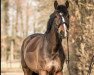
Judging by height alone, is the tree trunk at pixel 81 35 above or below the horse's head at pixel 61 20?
below

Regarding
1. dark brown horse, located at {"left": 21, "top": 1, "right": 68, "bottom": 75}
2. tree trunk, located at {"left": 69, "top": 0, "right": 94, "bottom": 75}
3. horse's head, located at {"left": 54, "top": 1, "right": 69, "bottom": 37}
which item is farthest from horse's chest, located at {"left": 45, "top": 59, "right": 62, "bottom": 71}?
tree trunk, located at {"left": 69, "top": 0, "right": 94, "bottom": 75}

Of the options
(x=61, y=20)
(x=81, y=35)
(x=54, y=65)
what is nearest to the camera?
(x=61, y=20)

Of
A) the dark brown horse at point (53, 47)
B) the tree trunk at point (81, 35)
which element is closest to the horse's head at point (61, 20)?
the dark brown horse at point (53, 47)

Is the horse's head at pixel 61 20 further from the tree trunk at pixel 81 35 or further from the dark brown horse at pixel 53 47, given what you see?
the tree trunk at pixel 81 35

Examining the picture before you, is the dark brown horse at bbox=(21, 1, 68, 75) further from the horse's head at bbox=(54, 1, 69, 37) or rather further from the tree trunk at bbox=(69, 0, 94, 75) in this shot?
the tree trunk at bbox=(69, 0, 94, 75)

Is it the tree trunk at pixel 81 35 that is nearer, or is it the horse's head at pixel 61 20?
the horse's head at pixel 61 20

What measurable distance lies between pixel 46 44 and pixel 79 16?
13.8 feet

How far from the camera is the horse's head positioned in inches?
345

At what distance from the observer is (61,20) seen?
8.89 meters

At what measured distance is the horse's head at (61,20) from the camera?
8.76 meters

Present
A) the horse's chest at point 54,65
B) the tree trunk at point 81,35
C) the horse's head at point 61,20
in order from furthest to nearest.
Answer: the tree trunk at point 81,35 → the horse's chest at point 54,65 → the horse's head at point 61,20

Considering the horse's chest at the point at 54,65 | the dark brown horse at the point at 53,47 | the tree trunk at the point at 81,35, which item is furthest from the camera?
the tree trunk at the point at 81,35

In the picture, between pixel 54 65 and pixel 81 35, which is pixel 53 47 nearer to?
pixel 54 65

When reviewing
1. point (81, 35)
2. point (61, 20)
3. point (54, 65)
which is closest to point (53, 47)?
point (54, 65)
